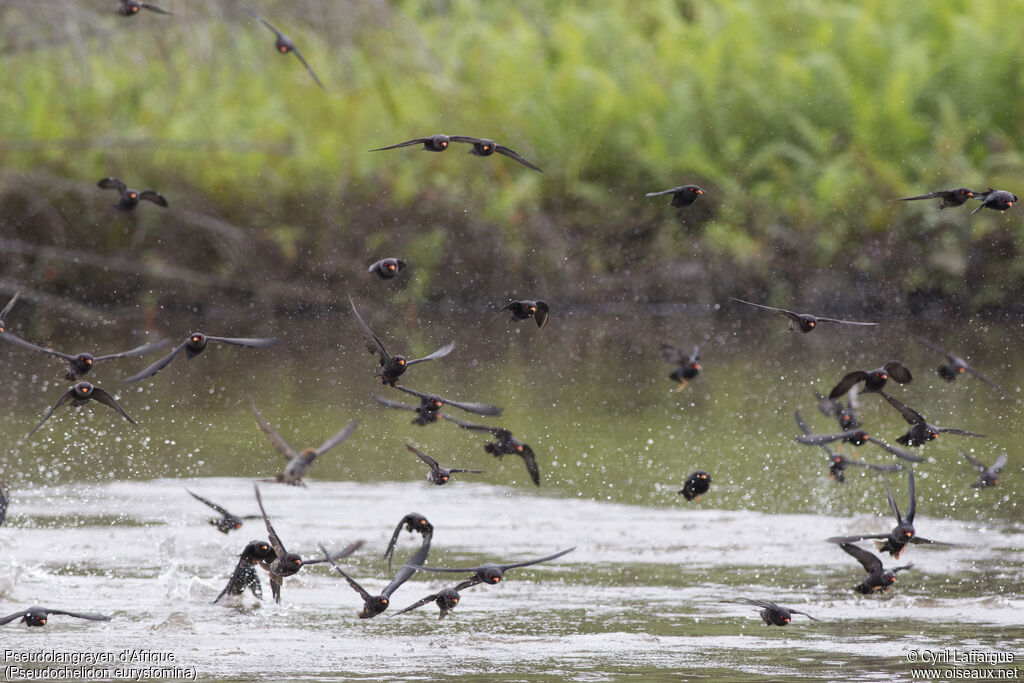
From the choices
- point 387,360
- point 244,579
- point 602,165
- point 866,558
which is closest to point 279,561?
point 244,579

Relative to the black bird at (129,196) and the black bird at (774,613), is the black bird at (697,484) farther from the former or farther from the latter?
the black bird at (129,196)

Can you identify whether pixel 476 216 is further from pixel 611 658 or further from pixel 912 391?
pixel 611 658

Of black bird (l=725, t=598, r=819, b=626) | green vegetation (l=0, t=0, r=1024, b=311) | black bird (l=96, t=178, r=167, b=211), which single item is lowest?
black bird (l=725, t=598, r=819, b=626)

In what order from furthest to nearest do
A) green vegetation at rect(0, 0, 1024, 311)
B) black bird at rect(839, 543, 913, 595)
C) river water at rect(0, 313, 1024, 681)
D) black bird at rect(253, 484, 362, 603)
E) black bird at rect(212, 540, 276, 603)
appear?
green vegetation at rect(0, 0, 1024, 311) → black bird at rect(212, 540, 276, 603) → black bird at rect(839, 543, 913, 595) → river water at rect(0, 313, 1024, 681) → black bird at rect(253, 484, 362, 603)

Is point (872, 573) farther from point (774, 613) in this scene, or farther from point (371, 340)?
point (371, 340)

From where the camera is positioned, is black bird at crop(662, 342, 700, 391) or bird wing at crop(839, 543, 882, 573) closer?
bird wing at crop(839, 543, 882, 573)

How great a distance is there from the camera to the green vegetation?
2158 cm

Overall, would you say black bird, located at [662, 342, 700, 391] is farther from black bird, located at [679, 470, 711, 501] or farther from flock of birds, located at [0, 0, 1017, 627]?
black bird, located at [679, 470, 711, 501]

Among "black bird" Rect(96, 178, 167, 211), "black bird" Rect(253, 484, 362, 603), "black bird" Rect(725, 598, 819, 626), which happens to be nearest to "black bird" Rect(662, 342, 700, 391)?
"black bird" Rect(725, 598, 819, 626)

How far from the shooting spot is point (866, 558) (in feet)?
23.6

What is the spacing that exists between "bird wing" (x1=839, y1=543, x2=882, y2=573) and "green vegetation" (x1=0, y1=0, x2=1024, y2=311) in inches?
564

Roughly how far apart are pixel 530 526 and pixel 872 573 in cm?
258

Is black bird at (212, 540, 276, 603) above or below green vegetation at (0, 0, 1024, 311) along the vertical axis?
below

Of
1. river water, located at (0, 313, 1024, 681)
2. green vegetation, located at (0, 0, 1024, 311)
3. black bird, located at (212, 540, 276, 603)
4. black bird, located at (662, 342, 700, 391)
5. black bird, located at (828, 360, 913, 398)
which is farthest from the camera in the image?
green vegetation, located at (0, 0, 1024, 311)
